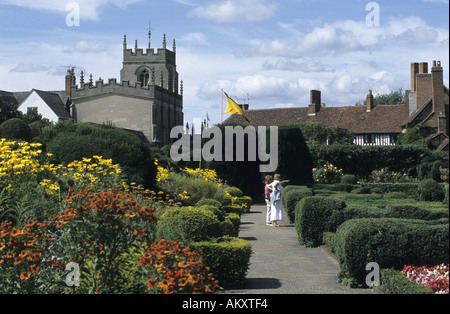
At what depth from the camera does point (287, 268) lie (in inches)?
442

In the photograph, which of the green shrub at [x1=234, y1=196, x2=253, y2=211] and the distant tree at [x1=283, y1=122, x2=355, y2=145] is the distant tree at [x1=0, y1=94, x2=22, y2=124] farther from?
the green shrub at [x1=234, y1=196, x2=253, y2=211]

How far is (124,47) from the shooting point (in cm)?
9038

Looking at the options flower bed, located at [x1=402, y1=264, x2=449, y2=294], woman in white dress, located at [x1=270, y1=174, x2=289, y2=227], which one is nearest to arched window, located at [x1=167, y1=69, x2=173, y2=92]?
woman in white dress, located at [x1=270, y1=174, x2=289, y2=227]

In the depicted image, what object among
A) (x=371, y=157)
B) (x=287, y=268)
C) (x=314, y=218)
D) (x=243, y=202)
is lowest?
(x=287, y=268)

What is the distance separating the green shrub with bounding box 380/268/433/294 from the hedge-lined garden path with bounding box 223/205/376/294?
388 millimetres

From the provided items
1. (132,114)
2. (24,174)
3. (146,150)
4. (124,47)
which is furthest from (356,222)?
(124,47)

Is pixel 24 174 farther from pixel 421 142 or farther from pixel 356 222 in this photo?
pixel 421 142

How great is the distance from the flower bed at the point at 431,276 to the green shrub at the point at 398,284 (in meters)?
0.14

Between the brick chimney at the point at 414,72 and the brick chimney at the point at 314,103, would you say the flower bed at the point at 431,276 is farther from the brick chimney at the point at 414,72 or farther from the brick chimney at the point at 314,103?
the brick chimney at the point at 314,103

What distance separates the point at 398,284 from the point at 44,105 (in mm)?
63897

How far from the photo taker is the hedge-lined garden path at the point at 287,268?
9.31 m

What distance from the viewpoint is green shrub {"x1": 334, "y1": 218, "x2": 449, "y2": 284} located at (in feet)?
30.1
